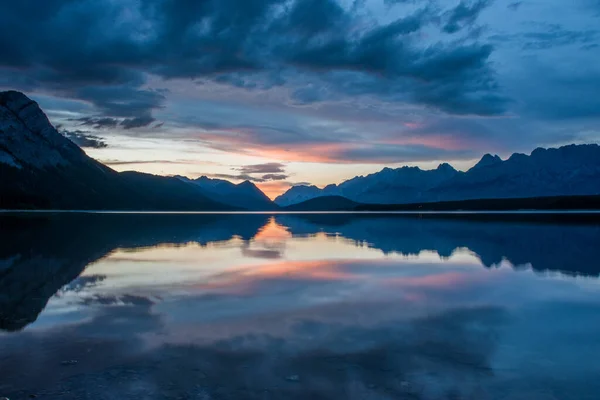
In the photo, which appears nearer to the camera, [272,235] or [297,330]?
[297,330]

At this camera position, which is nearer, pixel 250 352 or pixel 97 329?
pixel 250 352

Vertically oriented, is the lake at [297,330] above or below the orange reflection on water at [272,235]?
above

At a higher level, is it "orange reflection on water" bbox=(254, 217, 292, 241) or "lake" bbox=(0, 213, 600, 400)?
"lake" bbox=(0, 213, 600, 400)

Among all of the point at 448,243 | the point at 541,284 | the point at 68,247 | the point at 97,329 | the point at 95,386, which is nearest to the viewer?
the point at 95,386

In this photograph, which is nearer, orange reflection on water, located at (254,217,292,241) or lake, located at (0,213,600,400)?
lake, located at (0,213,600,400)

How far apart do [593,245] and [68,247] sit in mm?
47380

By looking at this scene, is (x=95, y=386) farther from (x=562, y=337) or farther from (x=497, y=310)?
(x=497, y=310)

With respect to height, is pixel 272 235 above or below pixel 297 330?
below

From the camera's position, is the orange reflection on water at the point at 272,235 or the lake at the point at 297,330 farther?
the orange reflection on water at the point at 272,235

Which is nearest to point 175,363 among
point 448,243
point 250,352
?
point 250,352

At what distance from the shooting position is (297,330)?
15320 millimetres

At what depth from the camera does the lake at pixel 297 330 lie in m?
10.5

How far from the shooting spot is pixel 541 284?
24.1 m

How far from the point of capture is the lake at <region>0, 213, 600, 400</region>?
34.6 ft
